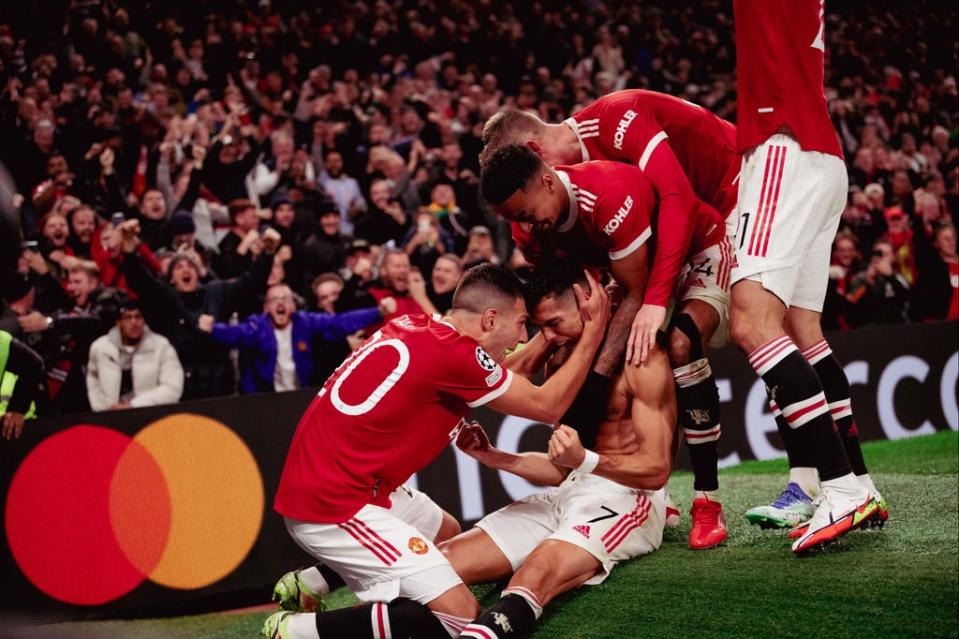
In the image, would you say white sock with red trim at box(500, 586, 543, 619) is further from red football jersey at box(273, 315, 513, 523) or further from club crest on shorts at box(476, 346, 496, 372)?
club crest on shorts at box(476, 346, 496, 372)

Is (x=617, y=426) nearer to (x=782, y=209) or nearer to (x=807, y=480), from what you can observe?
(x=807, y=480)

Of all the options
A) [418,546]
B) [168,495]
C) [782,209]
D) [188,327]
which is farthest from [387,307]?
[782,209]

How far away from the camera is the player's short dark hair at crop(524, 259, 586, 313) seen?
163 inches

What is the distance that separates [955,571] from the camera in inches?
135

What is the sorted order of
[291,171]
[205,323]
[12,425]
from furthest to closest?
[291,171] < [205,323] < [12,425]

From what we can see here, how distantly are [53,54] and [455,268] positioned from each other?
5.61 metres

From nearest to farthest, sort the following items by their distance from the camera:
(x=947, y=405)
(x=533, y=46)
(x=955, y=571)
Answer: (x=955, y=571) < (x=947, y=405) < (x=533, y=46)

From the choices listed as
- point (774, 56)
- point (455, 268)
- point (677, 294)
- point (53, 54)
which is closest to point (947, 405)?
point (455, 268)

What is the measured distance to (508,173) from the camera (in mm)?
3961

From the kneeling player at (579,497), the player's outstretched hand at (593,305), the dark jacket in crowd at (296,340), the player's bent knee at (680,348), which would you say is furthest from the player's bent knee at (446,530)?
the dark jacket in crowd at (296,340)

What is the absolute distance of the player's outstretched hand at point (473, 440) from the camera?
3992 millimetres

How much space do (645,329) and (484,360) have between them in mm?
713

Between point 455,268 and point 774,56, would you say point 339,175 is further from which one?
point 774,56

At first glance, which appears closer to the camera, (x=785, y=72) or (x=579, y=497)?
(x=785, y=72)
